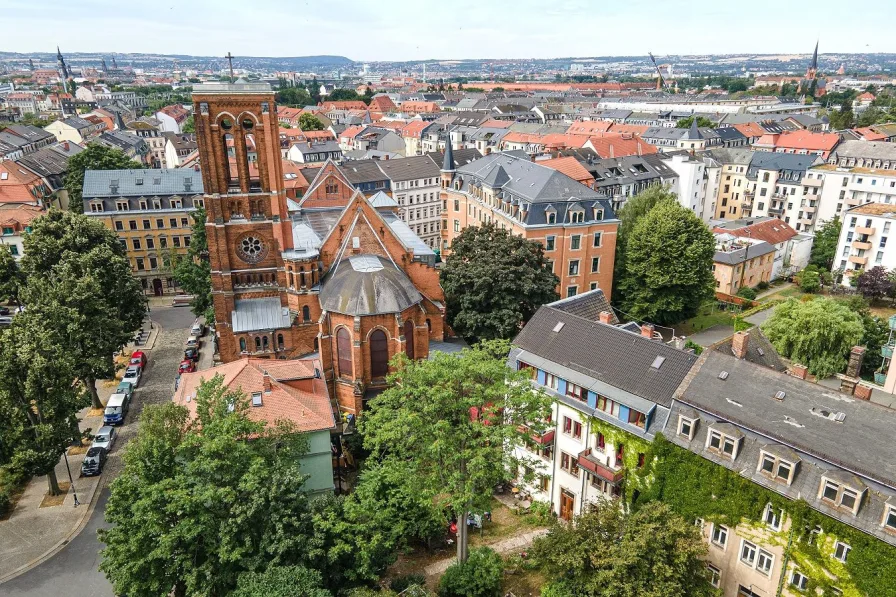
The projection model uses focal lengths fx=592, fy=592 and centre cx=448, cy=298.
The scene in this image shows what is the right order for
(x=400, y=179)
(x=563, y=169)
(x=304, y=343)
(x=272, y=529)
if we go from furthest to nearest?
1. (x=400, y=179)
2. (x=563, y=169)
3. (x=304, y=343)
4. (x=272, y=529)

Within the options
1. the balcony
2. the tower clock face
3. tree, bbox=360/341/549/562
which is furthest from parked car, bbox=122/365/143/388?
the balcony

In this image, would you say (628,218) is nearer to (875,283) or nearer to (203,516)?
(875,283)

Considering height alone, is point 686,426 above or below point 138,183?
below

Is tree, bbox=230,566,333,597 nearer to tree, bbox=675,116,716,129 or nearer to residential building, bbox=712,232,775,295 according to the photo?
residential building, bbox=712,232,775,295

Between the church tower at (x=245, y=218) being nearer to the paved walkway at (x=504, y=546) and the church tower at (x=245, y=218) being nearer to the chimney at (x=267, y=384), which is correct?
the chimney at (x=267, y=384)

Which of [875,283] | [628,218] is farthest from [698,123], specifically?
[628,218]

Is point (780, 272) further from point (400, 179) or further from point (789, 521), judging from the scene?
point (789, 521)

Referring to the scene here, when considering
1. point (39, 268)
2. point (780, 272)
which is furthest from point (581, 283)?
point (39, 268)
